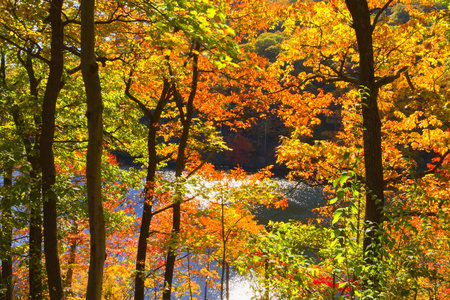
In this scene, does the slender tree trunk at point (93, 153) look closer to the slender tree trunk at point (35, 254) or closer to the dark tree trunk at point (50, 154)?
the dark tree trunk at point (50, 154)

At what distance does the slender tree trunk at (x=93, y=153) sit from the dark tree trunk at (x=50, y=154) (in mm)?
2725

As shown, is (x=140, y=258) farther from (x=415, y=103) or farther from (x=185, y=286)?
(x=415, y=103)

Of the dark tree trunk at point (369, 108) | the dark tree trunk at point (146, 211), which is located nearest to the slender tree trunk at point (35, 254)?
the dark tree trunk at point (146, 211)

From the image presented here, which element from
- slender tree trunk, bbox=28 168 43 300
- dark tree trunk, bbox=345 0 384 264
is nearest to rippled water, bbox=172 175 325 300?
dark tree trunk, bbox=345 0 384 264

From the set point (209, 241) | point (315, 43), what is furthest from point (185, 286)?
point (315, 43)

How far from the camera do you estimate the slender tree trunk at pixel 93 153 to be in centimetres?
271

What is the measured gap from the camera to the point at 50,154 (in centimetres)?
535

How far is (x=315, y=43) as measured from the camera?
6.53 meters

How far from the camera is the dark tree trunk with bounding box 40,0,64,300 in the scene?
5.11 metres

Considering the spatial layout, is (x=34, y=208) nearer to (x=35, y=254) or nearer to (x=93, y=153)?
(x=35, y=254)

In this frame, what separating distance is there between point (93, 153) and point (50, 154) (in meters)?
3.14

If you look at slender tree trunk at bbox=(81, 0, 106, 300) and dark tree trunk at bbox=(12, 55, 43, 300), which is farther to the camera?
dark tree trunk at bbox=(12, 55, 43, 300)

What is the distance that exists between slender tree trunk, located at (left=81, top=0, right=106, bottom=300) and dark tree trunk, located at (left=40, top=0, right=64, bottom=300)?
273cm

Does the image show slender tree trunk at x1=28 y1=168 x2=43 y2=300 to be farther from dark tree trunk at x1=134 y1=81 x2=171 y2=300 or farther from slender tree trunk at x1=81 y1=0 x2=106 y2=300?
slender tree trunk at x1=81 y1=0 x2=106 y2=300
